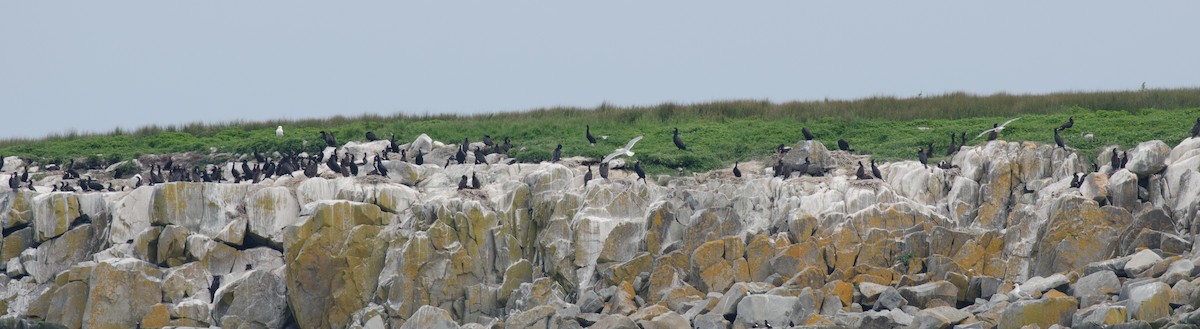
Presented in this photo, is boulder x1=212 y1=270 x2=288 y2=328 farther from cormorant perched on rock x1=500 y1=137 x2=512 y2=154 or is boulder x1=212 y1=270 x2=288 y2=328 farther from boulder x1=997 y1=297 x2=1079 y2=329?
boulder x1=997 y1=297 x2=1079 y2=329

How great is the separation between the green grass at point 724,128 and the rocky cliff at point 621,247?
2270mm

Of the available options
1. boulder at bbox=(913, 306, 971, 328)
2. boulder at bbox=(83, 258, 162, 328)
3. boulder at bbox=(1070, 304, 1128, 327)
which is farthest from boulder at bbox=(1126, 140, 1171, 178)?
boulder at bbox=(83, 258, 162, 328)

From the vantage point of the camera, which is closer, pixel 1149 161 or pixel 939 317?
pixel 939 317

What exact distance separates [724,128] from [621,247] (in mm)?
10966

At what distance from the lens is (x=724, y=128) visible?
149 feet

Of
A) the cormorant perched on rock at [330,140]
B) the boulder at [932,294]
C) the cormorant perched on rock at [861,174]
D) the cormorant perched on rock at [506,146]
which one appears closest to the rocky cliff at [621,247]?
the boulder at [932,294]

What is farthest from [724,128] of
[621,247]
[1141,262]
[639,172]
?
[1141,262]

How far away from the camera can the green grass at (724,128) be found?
4059cm

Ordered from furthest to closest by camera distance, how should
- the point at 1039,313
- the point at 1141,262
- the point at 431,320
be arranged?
the point at 431,320 → the point at 1141,262 → the point at 1039,313

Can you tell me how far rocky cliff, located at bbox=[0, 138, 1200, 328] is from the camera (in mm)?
31391

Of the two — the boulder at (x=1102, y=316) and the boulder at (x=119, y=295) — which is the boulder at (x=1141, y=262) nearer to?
the boulder at (x=1102, y=316)

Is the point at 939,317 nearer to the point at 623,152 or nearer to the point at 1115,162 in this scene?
the point at 1115,162

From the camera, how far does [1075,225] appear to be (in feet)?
106

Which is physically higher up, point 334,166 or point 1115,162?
point 1115,162
